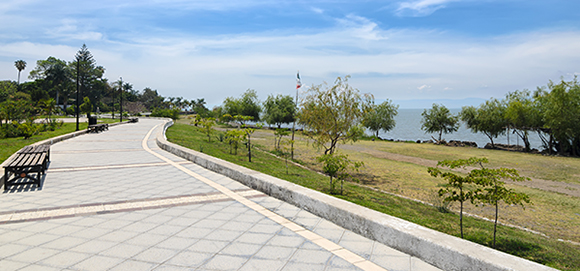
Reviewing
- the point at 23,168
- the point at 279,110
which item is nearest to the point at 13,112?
the point at 23,168

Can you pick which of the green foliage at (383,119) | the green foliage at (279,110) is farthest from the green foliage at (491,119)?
the green foliage at (279,110)

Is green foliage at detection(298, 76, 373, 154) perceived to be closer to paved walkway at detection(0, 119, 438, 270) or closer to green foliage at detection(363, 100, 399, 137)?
paved walkway at detection(0, 119, 438, 270)

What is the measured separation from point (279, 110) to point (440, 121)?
29.2 metres

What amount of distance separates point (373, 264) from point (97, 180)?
6.56 metres

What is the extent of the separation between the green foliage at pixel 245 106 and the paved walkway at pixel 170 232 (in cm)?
5849

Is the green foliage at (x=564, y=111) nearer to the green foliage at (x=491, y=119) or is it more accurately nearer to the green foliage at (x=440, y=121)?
the green foliage at (x=491, y=119)

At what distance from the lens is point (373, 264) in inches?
120

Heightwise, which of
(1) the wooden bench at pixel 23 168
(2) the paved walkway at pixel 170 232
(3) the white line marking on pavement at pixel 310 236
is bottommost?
(2) the paved walkway at pixel 170 232

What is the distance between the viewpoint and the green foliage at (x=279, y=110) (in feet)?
200

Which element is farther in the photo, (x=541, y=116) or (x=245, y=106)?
(x=245, y=106)

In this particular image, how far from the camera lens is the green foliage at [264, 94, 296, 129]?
61.0 metres

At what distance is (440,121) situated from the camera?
51344mm

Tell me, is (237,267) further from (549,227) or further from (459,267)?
(549,227)

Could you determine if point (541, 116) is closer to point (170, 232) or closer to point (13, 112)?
point (170, 232)
